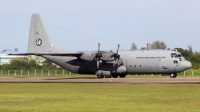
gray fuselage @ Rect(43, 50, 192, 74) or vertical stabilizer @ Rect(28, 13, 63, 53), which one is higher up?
vertical stabilizer @ Rect(28, 13, 63, 53)

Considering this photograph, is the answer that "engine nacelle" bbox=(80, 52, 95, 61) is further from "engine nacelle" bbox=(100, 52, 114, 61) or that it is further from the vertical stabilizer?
the vertical stabilizer

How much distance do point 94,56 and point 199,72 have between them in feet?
96.1

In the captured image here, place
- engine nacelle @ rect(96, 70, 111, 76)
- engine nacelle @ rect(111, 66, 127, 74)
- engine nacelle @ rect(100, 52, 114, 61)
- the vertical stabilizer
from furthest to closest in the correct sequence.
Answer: the vertical stabilizer < engine nacelle @ rect(96, 70, 111, 76) < engine nacelle @ rect(100, 52, 114, 61) < engine nacelle @ rect(111, 66, 127, 74)

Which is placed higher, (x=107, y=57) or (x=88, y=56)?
(x=88, y=56)

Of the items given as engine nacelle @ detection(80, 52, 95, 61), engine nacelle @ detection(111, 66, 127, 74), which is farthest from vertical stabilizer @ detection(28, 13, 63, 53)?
engine nacelle @ detection(111, 66, 127, 74)

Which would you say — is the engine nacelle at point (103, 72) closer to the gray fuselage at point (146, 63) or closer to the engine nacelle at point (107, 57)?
the gray fuselage at point (146, 63)

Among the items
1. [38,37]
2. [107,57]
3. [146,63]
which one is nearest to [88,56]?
[107,57]

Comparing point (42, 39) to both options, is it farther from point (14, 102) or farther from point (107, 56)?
point (14, 102)

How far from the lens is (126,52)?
6806cm

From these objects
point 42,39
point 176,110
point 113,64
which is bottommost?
point 176,110

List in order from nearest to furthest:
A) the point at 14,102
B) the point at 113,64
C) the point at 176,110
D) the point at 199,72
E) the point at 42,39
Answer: the point at 176,110
the point at 14,102
the point at 113,64
the point at 42,39
the point at 199,72

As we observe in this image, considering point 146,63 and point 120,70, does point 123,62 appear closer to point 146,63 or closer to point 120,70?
point 120,70

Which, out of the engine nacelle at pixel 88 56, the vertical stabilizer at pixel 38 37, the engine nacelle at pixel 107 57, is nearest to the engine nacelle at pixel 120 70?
the engine nacelle at pixel 107 57

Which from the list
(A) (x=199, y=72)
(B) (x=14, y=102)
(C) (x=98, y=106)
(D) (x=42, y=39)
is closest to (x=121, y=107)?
(C) (x=98, y=106)
